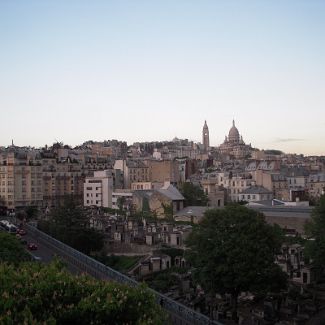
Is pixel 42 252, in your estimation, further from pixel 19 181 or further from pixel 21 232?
pixel 19 181

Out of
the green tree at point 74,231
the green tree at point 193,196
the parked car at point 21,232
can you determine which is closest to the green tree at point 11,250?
the green tree at point 74,231

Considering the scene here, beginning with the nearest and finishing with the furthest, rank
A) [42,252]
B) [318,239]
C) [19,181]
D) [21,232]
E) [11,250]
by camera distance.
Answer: [11,250], [318,239], [42,252], [21,232], [19,181]

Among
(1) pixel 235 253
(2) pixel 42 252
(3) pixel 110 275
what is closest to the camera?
(1) pixel 235 253

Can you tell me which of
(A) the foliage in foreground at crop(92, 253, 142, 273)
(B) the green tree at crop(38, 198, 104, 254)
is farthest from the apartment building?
(A) the foliage in foreground at crop(92, 253, 142, 273)

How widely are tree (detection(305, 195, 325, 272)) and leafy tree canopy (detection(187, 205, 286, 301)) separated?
16.0ft

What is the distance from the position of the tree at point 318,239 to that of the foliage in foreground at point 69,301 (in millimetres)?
20211

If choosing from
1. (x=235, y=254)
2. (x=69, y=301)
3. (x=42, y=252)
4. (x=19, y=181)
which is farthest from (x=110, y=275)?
(x=19, y=181)

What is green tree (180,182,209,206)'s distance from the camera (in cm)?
7019

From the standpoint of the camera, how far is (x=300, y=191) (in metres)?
79.4

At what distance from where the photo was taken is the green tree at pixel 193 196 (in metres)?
70.2

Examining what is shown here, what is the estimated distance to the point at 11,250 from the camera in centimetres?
2583

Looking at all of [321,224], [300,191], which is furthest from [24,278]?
[300,191]

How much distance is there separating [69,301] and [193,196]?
58.0 meters

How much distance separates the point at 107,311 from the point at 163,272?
25.5 m
